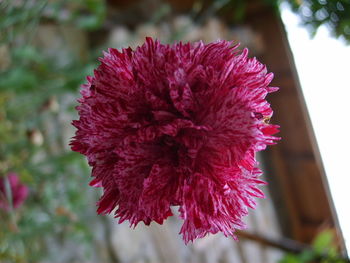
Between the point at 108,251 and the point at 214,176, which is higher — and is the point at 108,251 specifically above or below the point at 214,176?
below

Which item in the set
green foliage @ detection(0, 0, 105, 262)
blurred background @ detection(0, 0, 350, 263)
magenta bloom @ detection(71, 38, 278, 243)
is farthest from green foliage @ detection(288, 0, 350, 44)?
green foliage @ detection(0, 0, 105, 262)

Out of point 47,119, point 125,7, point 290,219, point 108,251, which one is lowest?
point 290,219

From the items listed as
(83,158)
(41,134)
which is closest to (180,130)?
(83,158)

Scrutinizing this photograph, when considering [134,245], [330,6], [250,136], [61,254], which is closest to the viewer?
[250,136]

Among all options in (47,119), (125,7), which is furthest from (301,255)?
(125,7)

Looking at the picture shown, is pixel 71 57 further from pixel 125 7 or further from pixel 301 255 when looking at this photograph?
pixel 301 255

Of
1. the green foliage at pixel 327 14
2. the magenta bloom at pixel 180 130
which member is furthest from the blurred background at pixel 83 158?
the magenta bloom at pixel 180 130
